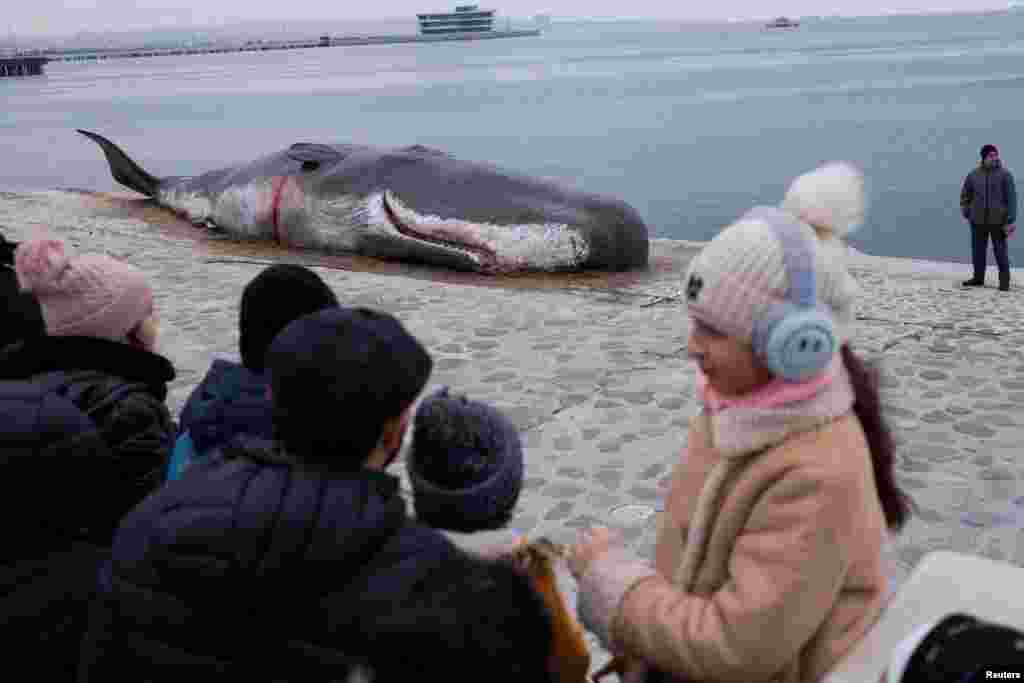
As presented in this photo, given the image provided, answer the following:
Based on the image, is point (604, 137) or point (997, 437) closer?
point (997, 437)

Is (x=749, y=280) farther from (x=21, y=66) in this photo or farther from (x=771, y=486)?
(x=21, y=66)

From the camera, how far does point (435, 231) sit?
11.9 meters

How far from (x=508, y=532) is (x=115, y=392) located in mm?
1233

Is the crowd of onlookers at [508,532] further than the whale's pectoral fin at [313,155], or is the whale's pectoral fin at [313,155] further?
the whale's pectoral fin at [313,155]

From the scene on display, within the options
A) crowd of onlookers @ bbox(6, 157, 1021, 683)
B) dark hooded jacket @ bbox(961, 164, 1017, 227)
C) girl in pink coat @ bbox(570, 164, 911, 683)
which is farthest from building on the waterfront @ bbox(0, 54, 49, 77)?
girl in pink coat @ bbox(570, 164, 911, 683)

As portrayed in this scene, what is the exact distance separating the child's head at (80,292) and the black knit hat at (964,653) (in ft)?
7.97

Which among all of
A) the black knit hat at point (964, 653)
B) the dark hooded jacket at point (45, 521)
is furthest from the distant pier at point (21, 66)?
the black knit hat at point (964, 653)

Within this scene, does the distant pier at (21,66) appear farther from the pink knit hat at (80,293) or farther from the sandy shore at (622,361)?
the pink knit hat at (80,293)

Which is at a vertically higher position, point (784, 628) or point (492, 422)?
point (492, 422)

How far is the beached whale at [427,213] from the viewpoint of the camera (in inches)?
454

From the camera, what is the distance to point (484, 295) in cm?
1038

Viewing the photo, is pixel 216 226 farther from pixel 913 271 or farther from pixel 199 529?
pixel 199 529

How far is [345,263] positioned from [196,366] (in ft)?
14.6

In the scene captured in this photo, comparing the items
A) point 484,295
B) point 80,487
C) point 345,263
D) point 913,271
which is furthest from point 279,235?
point 80,487
